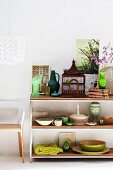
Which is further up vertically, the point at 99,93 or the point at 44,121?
the point at 99,93

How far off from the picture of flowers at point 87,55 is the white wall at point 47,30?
0.06 m

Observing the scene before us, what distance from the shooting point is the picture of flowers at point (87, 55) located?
4121 mm

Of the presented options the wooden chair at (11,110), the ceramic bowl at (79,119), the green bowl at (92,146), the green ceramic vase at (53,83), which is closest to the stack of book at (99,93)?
the ceramic bowl at (79,119)

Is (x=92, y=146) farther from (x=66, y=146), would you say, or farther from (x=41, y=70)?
(x=41, y=70)

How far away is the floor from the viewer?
3.61m

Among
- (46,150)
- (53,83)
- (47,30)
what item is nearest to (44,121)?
(46,150)

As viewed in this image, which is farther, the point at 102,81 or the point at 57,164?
the point at 102,81

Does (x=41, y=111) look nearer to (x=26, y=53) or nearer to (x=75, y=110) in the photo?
(x=75, y=110)

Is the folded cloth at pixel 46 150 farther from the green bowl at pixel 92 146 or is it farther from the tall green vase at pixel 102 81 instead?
the tall green vase at pixel 102 81

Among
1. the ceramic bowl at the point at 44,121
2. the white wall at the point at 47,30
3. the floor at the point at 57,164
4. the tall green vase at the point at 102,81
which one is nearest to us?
the floor at the point at 57,164

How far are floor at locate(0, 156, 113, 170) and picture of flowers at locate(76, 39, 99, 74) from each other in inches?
41.0

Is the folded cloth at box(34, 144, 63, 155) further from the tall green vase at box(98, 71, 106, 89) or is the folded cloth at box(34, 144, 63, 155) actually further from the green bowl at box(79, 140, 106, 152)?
the tall green vase at box(98, 71, 106, 89)

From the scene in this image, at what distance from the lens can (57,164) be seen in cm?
376

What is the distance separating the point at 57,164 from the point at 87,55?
1298 mm
